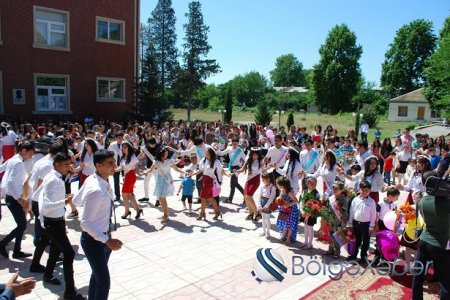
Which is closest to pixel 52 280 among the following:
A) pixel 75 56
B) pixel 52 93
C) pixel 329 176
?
pixel 329 176

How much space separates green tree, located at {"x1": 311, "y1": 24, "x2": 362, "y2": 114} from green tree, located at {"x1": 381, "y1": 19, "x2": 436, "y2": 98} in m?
4.77

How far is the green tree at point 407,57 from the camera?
54.9 meters

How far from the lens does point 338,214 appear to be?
6.68 meters

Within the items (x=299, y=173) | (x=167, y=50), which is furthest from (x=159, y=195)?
(x=167, y=50)

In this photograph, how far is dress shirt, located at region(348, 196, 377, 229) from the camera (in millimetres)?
6246

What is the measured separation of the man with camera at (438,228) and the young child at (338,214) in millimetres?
2150

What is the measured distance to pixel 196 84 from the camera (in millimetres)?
46938

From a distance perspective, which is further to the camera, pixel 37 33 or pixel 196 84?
pixel 196 84

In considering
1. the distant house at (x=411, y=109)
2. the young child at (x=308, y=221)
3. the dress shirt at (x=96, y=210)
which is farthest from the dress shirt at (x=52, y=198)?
the distant house at (x=411, y=109)

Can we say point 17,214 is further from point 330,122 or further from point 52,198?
point 330,122

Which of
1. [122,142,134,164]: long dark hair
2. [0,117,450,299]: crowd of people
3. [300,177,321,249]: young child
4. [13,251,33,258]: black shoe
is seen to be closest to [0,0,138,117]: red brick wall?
[0,117,450,299]: crowd of people

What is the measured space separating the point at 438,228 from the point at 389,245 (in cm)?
169

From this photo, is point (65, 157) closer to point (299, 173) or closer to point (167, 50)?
point (299, 173)

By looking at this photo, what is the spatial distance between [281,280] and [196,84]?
1676 inches
